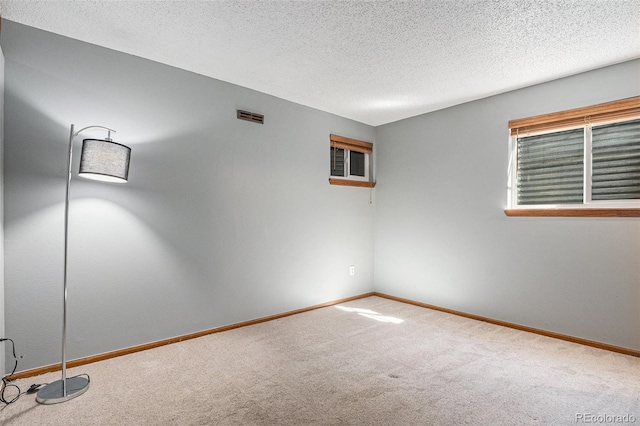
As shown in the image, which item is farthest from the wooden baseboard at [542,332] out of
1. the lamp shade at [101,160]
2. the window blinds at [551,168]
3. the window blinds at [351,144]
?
the lamp shade at [101,160]

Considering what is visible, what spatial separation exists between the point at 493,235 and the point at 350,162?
2143 millimetres

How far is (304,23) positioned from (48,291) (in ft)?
9.23

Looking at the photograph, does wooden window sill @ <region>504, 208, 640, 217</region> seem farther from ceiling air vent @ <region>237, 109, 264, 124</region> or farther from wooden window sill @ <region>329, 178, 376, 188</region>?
ceiling air vent @ <region>237, 109, 264, 124</region>

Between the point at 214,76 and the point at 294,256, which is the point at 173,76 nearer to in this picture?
the point at 214,76

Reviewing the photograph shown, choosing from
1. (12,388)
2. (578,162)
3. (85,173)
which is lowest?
(12,388)

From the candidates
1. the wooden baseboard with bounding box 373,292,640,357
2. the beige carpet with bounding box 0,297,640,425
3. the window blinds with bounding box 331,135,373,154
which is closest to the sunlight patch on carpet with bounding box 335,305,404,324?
the beige carpet with bounding box 0,297,640,425

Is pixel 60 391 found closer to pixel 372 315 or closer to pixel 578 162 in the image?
pixel 372 315

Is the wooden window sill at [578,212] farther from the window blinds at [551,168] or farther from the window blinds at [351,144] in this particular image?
the window blinds at [351,144]

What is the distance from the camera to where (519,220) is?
11.7ft

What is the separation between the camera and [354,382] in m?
2.37

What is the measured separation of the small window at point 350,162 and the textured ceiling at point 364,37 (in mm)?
1158

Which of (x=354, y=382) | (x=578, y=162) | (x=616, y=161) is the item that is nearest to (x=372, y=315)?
(x=354, y=382)

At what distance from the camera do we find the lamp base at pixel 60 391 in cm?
210

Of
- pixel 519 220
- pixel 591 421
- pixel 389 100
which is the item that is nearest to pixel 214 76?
pixel 389 100
